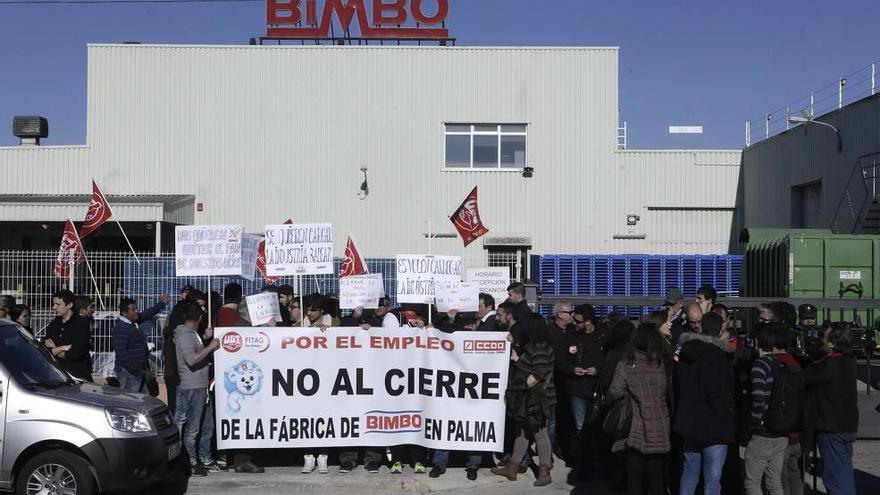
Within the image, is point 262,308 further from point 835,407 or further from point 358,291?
point 835,407

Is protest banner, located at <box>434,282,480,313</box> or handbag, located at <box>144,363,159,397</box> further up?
protest banner, located at <box>434,282,480,313</box>

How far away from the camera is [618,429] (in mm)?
8164

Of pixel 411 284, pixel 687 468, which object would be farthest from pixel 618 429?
pixel 411 284

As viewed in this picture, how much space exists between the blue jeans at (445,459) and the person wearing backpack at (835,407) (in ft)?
12.1

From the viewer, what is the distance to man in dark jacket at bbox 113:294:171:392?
456 inches

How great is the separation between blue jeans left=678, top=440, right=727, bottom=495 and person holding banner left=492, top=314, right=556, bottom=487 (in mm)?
1999

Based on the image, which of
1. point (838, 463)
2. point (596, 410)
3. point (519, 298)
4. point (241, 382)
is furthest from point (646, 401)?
point (241, 382)

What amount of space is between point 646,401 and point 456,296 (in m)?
4.15

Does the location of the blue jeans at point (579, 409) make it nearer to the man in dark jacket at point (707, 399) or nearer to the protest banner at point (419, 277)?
the protest banner at point (419, 277)

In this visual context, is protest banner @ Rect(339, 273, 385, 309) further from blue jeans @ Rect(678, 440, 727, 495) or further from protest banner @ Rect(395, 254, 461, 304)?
blue jeans @ Rect(678, 440, 727, 495)

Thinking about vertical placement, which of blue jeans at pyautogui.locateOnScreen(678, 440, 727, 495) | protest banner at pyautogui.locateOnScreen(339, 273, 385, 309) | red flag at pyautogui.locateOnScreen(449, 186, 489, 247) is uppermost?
red flag at pyautogui.locateOnScreen(449, 186, 489, 247)

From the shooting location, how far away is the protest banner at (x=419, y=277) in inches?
464

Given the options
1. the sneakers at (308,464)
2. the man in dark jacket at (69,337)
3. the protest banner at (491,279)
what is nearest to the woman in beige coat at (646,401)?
the sneakers at (308,464)

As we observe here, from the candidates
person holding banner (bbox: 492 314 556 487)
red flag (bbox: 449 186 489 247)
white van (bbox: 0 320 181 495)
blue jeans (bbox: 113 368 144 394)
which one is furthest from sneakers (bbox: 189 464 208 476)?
red flag (bbox: 449 186 489 247)
